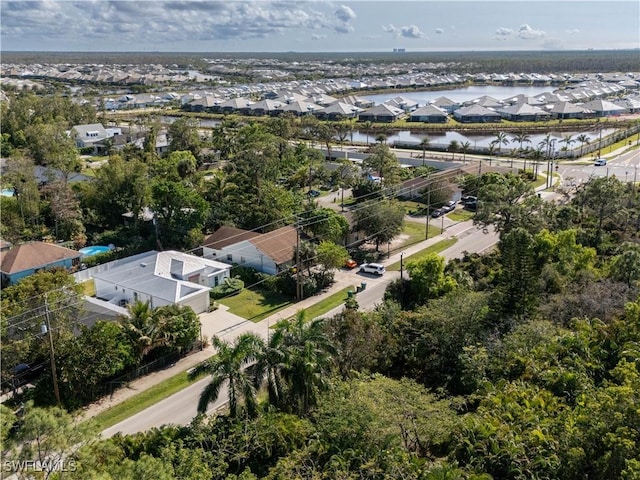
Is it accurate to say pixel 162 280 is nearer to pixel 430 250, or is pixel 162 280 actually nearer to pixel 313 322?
pixel 313 322

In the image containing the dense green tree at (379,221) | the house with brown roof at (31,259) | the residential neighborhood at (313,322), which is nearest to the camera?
the residential neighborhood at (313,322)

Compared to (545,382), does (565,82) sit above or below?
above

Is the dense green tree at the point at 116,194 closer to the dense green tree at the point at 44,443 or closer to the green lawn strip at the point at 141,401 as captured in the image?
the green lawn strip at the point at 141,401

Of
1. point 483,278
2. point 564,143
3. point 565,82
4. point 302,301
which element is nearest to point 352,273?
point 302,301

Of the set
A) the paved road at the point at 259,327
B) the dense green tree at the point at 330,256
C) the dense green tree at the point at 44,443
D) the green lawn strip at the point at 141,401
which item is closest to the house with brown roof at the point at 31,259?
the paved road at the point at 259,327

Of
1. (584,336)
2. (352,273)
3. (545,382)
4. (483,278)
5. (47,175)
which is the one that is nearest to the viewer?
(545,382)

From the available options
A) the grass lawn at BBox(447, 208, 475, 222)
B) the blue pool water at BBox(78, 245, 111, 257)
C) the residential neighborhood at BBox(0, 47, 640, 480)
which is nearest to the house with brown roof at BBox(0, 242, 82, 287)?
the residential neighborhood at BBox(0, 47, 640, 480)

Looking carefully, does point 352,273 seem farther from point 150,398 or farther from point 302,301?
point 150,398
